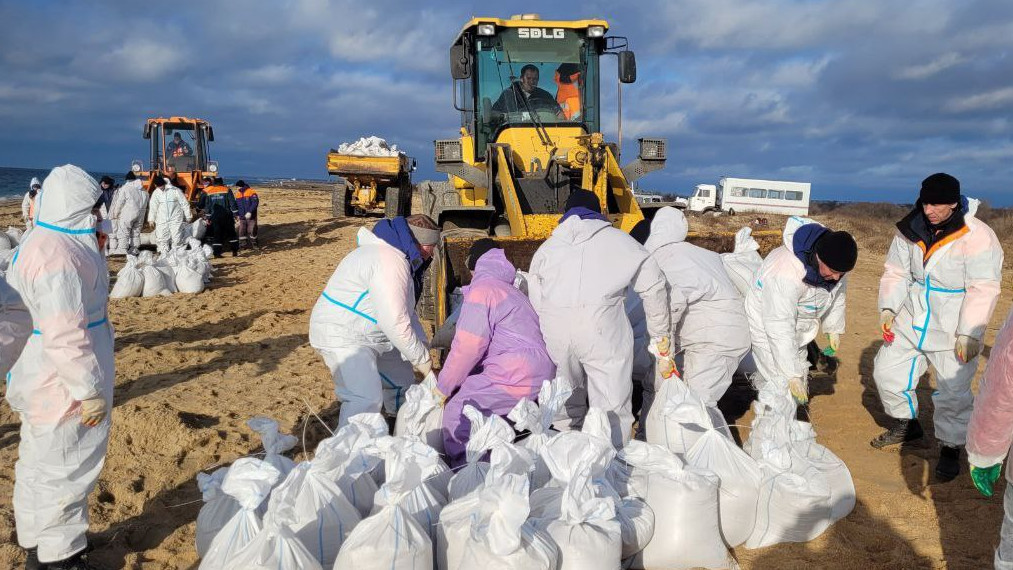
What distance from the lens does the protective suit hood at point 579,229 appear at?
3.70 meters

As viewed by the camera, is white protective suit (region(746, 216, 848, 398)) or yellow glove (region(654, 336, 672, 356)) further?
white protective suit (region(746, 216, 848, 398))

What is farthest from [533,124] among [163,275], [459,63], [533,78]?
[163,275]

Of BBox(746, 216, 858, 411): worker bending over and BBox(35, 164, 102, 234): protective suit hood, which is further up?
BBox(35, 164, 102, 234): protective suit hood

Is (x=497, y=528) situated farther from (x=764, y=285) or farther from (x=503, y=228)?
(x=503, y=228)

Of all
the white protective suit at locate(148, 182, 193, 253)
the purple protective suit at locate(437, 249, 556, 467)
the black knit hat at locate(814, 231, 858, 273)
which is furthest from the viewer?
the white protective suit at locate(148, 182, 193, 253)

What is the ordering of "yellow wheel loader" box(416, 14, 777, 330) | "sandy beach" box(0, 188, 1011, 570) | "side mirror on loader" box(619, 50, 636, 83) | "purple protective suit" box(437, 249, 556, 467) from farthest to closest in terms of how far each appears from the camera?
"side mirror on loader" box(619, 50, 636, 83)
"yellow wheel loader" box(416, 14, 777, 330)
"purple protective suit" box(437, 249, 556, 467)
"sandy beach" box(0, 188, 1011, 570)

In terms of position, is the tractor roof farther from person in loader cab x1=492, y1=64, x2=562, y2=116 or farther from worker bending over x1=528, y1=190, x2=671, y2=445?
worker bending over x1=528, y1=190, x2=671, y2=445

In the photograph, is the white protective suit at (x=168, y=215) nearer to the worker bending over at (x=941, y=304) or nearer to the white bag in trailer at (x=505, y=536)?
the worker bending over at (x=941, y=304)

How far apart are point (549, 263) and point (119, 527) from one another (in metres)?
2.42

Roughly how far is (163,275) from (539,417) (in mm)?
7718

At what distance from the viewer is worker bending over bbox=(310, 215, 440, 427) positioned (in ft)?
12.2

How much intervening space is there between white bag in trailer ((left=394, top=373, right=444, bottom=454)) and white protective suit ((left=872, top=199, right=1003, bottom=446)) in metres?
2.67

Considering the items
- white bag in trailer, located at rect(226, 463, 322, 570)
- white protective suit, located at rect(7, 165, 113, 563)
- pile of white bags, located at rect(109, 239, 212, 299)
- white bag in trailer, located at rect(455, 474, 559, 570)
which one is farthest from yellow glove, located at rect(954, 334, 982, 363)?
pile of white bags, located at rect(109, 239, 212, 299)

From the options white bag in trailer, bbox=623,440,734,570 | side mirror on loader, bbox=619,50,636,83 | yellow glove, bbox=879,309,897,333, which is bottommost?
white bag in trailer, bbox=623,440,734,570
